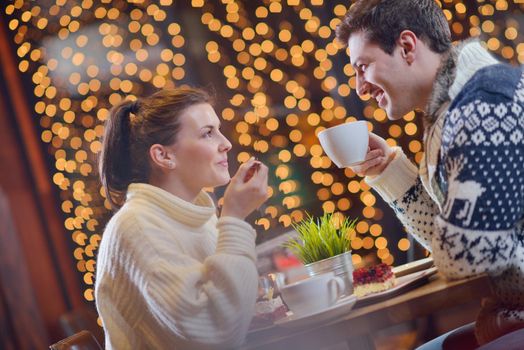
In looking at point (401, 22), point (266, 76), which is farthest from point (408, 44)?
point (266, 76)

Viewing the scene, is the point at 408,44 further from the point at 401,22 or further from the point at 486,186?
the point at 486,186

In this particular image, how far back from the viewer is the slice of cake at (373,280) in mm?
1182

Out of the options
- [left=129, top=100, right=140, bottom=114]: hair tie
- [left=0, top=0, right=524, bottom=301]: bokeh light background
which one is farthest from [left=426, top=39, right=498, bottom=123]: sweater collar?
[left=0, top=0, right=524, bottom=301]: bokeh light background

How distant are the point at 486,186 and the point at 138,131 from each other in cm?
60

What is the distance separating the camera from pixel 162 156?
1.19m

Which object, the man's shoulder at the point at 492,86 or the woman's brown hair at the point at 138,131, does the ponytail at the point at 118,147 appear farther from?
the man's shoulder at the point at 492,86

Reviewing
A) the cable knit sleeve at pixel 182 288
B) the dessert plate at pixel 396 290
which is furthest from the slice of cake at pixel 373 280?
the cable knit sleeve at pixel 182 288

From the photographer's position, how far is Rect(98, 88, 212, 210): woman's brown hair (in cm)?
120

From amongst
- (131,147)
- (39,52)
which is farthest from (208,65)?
(131,147)

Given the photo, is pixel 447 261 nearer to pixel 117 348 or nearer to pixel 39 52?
pixel 117 348

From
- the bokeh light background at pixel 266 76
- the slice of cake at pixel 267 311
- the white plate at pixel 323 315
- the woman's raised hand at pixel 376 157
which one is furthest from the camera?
the bokeh light background at pixel 266 76

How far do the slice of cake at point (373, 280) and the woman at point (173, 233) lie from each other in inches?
9.0

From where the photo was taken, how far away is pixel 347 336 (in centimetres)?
105

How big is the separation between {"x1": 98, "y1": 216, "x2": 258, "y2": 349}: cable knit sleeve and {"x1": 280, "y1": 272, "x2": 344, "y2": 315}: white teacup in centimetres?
6
